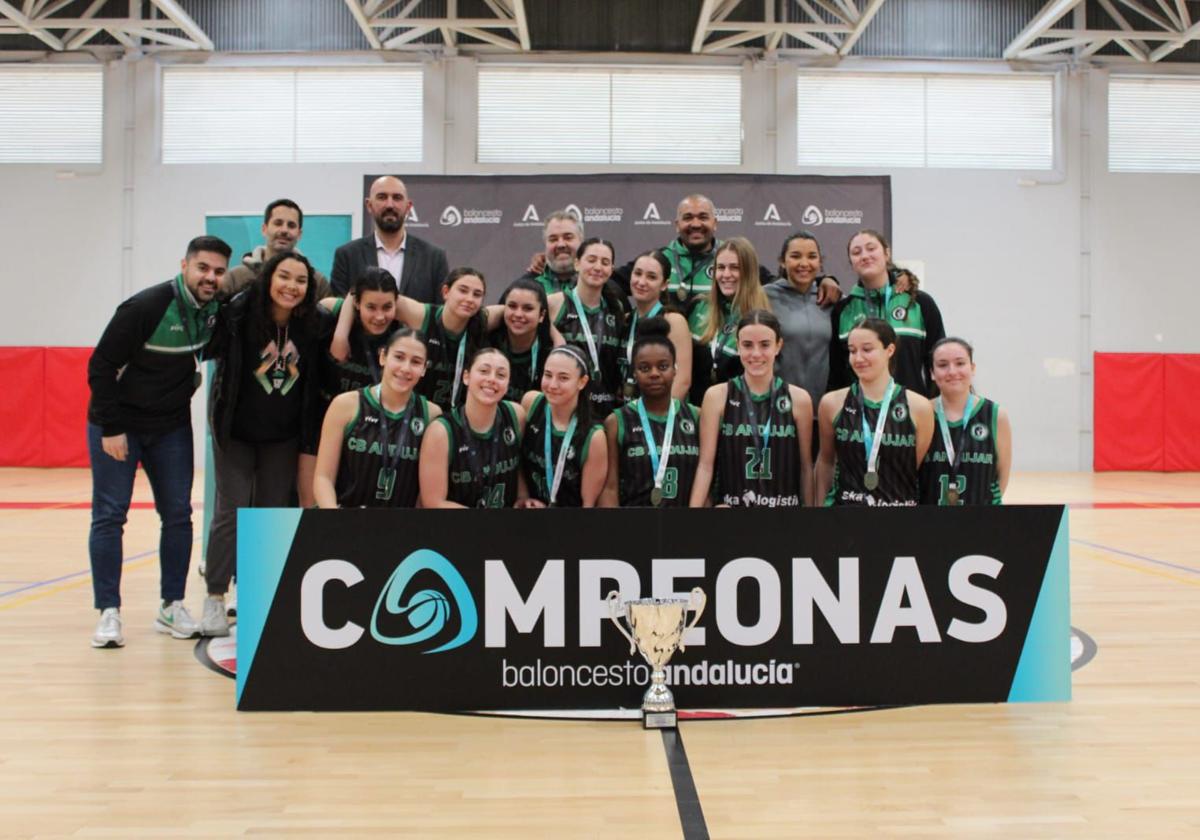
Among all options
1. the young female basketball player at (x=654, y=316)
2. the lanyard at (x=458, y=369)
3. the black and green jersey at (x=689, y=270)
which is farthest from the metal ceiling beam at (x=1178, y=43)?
the lanyard at (x=458, y=369)

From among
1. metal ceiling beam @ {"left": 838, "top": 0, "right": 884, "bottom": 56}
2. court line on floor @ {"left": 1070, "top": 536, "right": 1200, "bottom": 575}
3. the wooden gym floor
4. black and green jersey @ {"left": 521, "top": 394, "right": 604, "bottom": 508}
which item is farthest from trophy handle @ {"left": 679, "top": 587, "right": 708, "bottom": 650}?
metal ceiling beam @ {"left": 838, "top": 0, "right": 884, "bottom": 56}

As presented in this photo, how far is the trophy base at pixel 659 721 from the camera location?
10.5 ft

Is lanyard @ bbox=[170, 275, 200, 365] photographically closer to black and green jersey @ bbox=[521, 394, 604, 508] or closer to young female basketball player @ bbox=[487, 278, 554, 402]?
young female basketball player @ bbox=[487, 278, 554, 402]

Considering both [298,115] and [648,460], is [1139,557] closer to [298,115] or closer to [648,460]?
[648,460]

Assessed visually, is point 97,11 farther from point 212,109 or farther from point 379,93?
point 379,93

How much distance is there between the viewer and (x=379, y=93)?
14625mm

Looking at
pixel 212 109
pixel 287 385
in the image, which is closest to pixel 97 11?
pixel 212 109

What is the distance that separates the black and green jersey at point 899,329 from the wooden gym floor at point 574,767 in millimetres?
1468

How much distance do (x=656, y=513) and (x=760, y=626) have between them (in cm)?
51

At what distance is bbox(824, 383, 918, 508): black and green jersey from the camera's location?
13.1ft

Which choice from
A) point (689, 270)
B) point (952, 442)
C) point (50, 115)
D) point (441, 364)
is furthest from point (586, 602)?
point (50, 115)

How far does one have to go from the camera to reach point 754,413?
13.1 feet

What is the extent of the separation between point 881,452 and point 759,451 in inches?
19.2

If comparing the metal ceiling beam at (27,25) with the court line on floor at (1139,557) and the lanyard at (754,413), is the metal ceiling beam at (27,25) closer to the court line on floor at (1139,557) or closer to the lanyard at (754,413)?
the lanyard at (754,413)
